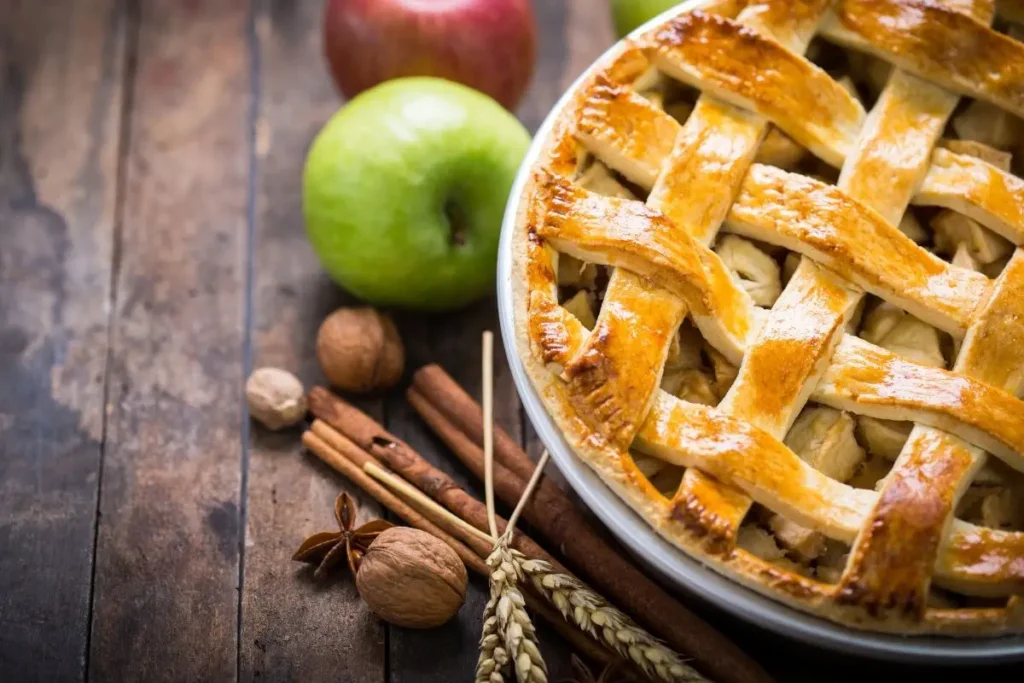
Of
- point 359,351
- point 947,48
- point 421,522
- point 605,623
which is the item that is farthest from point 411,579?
point 947,48

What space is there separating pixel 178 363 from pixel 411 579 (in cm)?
52

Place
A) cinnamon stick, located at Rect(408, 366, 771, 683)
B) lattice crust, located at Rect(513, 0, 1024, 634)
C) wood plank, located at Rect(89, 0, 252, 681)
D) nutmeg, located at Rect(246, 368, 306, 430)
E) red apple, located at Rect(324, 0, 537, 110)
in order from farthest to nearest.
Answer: red apple, located at Rect(324, 0, 537, 110) < nutmeg, located at Rect(246, 368, 306, 430) < wood plank, located at Rect(89, 0, 252, 681) < cinnamon stick, located at Rect(408, 366, 771, 683) < lattice crust, located at Rect(513, 0, 1024, 634)

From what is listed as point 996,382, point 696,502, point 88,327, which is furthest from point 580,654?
point 88,327

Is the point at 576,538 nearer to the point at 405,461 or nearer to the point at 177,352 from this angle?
the point at 405,461

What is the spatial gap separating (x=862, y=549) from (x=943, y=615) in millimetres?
94

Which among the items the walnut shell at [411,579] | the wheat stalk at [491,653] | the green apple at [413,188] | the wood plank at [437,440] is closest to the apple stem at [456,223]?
the green apple at [413,188]

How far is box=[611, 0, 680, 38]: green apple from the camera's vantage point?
156cm

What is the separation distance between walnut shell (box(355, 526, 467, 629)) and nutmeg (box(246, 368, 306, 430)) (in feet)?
0.86

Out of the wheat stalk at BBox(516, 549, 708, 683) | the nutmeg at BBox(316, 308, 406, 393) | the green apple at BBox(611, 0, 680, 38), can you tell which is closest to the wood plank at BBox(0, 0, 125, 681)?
the nutmeg at BBox(316, 308, 406, 393)

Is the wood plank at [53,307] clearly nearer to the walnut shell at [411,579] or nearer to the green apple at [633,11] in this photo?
the walnut shell at [411,579]

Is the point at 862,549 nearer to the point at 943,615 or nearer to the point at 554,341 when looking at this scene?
the point at 943,615

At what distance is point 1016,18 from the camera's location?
130cm

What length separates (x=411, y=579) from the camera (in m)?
1.20

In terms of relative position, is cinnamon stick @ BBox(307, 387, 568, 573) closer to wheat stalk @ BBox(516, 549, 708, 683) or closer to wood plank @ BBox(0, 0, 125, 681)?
wheat stalk @ BBox(516, 549, 708, 683)
